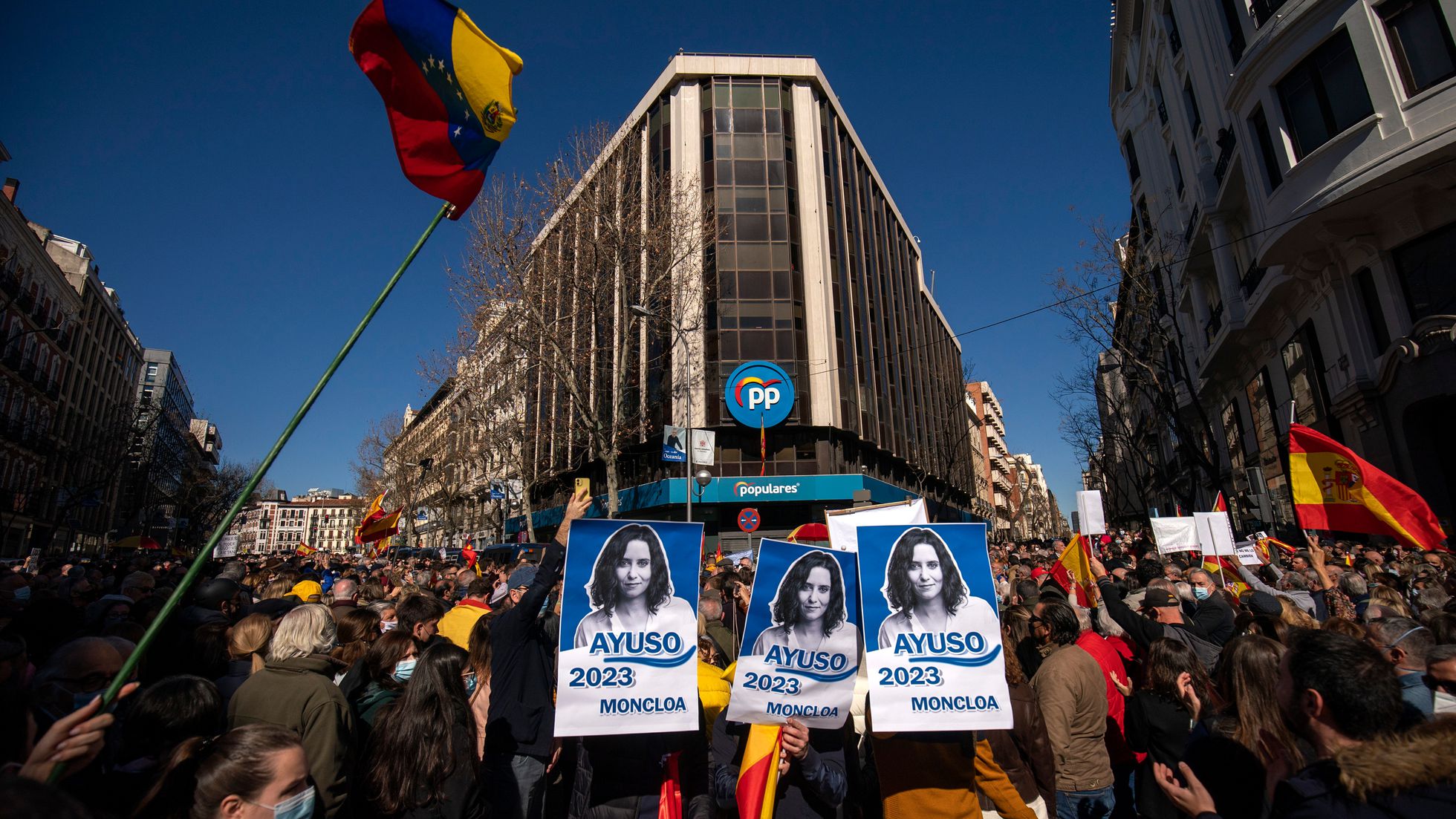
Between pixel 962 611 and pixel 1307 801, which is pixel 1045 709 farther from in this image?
pixel 1307 801

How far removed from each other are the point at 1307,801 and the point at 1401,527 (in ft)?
26.5

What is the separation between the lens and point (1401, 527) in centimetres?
783

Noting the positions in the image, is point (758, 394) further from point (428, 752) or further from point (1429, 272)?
point (428, 752)

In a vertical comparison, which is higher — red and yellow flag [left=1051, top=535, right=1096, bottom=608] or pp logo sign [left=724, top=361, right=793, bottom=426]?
pp logo sign [left=724, top=361, right=793, bottom=426]

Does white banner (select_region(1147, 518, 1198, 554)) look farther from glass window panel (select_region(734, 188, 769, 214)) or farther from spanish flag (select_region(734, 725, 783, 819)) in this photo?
glass window panel (select_region(734, 188, 769, 214))

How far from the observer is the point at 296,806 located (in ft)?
8.79

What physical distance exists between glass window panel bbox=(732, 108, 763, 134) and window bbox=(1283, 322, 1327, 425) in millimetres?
26755

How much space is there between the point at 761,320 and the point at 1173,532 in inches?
951

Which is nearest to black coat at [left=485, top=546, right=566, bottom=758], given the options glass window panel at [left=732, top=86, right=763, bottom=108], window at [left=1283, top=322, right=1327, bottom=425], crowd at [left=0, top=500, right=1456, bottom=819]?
crowd at [left=0, top=500, right=1456, bottom=819]

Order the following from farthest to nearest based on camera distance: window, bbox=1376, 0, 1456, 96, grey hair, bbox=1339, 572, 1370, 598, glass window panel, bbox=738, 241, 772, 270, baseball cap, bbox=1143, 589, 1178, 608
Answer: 1. glass window panel, bbox=738, 241, 772, 270
2. window, bbox=1376, 0, 1456, 96
3. grey hair, bbox=1339, 572, 1370, 598
4. baseball cap, bbox=1143, 589, 1178, 608

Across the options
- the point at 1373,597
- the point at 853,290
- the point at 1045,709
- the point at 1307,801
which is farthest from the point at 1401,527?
the point at 853,290

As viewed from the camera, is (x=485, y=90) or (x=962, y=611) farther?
(x=485, y=90)

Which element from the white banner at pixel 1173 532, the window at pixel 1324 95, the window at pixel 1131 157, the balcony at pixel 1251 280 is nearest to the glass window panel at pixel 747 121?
the window at pixel 1131 157

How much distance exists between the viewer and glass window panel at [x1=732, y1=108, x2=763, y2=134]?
38.5 meters
